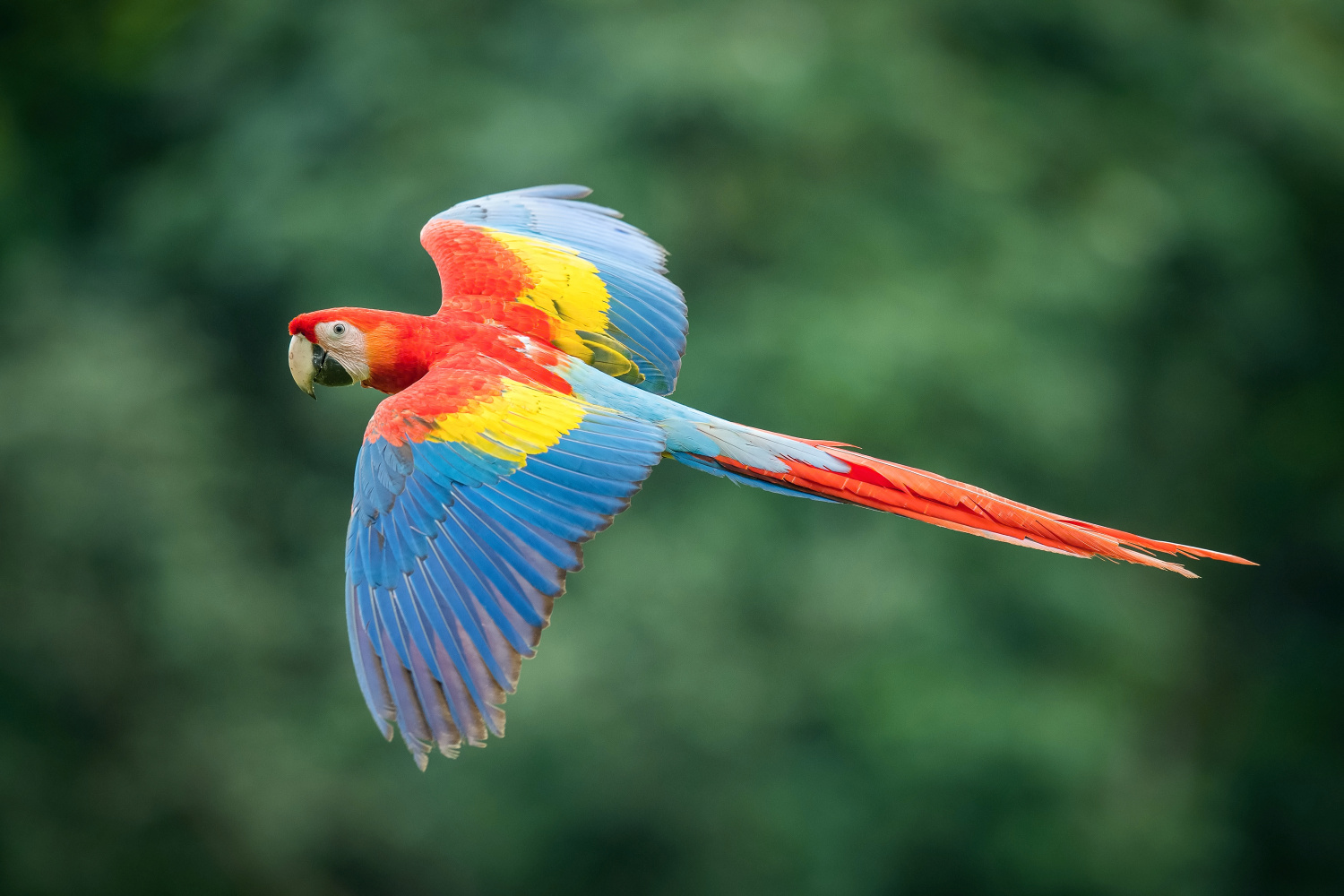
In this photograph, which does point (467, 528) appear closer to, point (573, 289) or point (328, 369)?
point (328, 369)

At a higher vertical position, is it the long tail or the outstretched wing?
the long tail

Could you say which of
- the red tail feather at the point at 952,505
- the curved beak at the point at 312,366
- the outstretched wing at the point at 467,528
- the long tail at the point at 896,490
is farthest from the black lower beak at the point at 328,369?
the red tail feather at the point at 952,505

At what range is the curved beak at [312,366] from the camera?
334 cm

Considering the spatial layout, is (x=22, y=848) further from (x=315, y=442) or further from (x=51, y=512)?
(x=315, y=442)

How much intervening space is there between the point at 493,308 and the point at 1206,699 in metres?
13.6

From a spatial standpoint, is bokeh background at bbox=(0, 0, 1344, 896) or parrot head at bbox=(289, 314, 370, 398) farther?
bokeh background at bbox=(0, 0, 1344, 896)

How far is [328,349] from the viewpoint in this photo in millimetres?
3336

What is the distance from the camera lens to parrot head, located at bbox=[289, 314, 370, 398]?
131 inches

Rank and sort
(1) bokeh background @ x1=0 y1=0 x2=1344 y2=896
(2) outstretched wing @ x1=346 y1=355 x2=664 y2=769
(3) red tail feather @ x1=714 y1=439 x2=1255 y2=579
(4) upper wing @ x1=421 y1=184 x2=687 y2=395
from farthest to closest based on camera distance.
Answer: (1) bokeh background @ x1=0 y1=0 x2=1344 y2=896 < (4) upper wing @ x1=421 y1=184 x2=687 y2=395 < (3) red tail feather @ x1=714 y1=439 x2=1255 y2=579 < (2) outstretched wing @ x1=346 y1=355 x2=664 y2=769

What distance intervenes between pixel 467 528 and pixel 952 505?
3.60 feet

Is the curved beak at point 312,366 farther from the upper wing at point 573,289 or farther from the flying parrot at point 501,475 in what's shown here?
the upper wing at point 573,289

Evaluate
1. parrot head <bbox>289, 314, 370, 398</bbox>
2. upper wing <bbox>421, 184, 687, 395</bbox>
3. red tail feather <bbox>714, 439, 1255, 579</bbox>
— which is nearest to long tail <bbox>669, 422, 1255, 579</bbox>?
red tail feather <bbox>714, 439, 1255, 579</bbox>

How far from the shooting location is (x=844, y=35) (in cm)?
1181

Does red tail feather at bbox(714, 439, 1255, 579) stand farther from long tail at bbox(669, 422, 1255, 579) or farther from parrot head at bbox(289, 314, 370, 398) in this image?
parrot head at bbox(289, 314, 370, 398)
